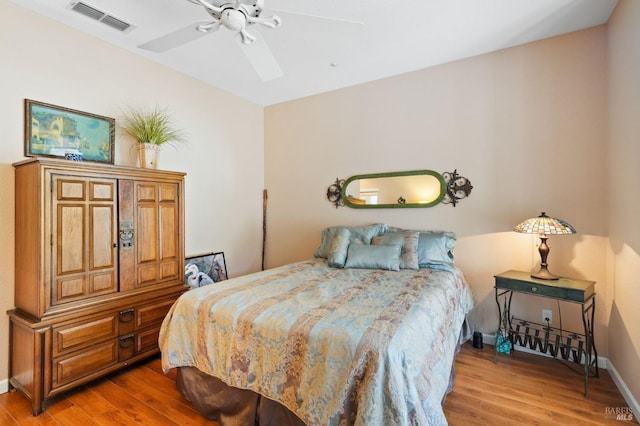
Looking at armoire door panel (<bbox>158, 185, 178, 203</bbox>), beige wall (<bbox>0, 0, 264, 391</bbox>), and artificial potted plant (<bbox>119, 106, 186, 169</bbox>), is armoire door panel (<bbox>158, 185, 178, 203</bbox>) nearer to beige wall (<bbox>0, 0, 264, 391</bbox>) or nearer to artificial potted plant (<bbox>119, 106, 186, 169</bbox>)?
artificial potted plant (<bbox>119, 106, 186, 169</bbox>)

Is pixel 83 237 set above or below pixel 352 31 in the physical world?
below

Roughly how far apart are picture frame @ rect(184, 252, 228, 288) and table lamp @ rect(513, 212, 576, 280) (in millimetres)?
3136

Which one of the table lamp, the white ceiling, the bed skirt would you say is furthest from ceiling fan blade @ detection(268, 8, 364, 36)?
the bed skirt

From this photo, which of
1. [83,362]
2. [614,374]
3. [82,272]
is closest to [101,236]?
[82,272]

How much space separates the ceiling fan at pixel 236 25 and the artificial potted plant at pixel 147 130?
2.81 ft

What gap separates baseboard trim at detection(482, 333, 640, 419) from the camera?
1.91 metres

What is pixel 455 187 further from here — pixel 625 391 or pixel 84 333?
pixel 84 333

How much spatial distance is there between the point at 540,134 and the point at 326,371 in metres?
2.86

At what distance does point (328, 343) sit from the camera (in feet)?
4.59

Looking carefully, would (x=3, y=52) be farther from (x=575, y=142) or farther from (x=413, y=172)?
(x=575, y=142)

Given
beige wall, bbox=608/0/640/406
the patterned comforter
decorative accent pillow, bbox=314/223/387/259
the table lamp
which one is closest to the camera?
the patterned comforter

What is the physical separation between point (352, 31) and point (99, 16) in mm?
2067

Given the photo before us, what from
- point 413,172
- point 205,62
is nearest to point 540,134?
point 413,172

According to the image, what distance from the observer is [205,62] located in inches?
124
